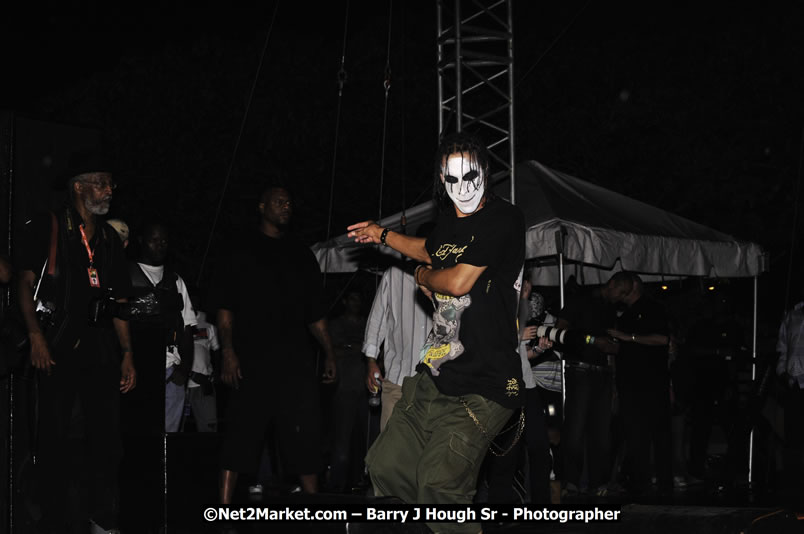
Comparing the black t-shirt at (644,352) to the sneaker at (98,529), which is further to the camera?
the black t-shirt at (644,352)

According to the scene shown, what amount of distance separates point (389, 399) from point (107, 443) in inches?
91.1

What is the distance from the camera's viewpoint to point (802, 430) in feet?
31.6

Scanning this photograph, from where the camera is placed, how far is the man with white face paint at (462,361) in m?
Answer: 4.01

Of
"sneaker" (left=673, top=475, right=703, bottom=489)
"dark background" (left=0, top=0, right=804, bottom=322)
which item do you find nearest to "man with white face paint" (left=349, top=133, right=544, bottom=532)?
"sneaker" (left=673, top=475, right=703, bottom=489)

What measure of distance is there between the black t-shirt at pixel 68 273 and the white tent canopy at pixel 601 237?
163 inches

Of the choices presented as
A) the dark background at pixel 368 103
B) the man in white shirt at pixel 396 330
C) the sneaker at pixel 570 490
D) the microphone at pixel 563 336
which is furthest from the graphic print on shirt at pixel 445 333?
the dark background at pixel 368 103

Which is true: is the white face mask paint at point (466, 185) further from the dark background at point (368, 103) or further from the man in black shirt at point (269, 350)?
the dark background at point (368, 103)

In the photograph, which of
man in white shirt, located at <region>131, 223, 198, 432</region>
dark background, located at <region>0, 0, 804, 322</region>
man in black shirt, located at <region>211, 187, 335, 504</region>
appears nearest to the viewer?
man in black shirt, located at <region>211, 187, 335, 504</region>

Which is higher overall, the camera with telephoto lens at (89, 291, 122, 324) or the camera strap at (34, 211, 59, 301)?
the camera strap at (34, 211, 59, 301)

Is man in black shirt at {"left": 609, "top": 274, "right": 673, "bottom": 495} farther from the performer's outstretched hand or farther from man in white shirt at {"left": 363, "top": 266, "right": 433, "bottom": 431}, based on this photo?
the performer's outstretched hand

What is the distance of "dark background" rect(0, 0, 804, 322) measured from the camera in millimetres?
22812

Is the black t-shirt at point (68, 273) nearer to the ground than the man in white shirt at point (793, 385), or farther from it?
farther from it

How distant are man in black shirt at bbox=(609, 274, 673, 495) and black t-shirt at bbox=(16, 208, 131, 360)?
5269 mm

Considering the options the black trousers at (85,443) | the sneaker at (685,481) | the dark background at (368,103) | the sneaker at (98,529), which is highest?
the dark background at (368,103)
